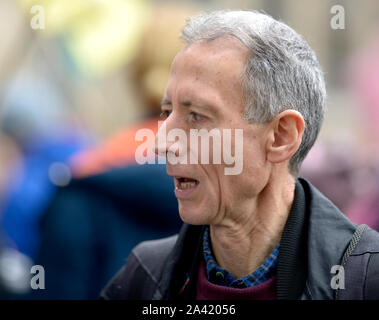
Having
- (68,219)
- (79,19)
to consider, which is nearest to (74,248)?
(68,219)

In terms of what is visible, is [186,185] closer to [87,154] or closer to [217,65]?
[217,65]

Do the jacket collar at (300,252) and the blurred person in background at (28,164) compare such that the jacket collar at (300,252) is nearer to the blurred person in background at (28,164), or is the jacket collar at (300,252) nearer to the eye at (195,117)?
the eye at (195,117)

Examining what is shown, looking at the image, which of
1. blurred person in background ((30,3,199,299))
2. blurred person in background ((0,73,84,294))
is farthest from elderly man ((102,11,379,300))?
blurred person in background ((0,73,84,294))

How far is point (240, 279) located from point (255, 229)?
18 centimetres

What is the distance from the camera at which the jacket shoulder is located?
2514mm

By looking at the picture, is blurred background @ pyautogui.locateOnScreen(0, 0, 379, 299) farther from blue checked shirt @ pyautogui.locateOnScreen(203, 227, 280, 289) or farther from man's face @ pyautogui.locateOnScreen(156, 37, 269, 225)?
blue checked shirt @ pyautogui.locateOnScreen(203, 227, 280, 289)

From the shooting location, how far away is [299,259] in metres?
2.24

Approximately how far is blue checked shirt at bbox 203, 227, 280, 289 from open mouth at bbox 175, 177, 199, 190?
0.28 meters

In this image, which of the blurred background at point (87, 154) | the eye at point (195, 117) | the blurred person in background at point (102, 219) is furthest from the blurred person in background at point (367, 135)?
the eye at point (195, 117)

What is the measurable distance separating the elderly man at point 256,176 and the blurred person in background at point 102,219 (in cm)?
68

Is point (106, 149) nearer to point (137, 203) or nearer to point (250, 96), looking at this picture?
point (137, 203)

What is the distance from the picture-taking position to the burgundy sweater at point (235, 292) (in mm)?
2252

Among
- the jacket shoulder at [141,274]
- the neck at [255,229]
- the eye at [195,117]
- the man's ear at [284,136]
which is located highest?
the eye at [195,117]

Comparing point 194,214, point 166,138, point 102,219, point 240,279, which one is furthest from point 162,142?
point 102,219
